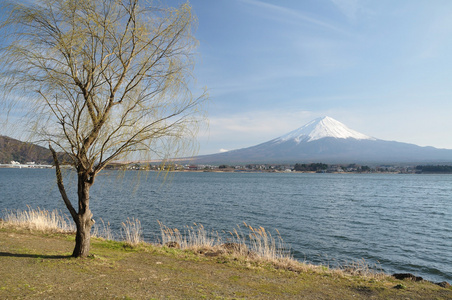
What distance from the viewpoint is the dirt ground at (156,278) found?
5586 mm

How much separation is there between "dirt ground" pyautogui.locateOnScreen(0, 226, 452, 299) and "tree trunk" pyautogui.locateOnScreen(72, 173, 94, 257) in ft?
0.85

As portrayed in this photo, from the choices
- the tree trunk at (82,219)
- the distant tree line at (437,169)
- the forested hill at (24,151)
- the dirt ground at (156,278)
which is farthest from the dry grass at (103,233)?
the distant tree line at (437,169)

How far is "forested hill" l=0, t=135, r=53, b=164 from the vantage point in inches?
265

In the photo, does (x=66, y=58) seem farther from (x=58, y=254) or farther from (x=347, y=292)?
(x=347, y=292)

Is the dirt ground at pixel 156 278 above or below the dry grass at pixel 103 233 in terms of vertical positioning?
above

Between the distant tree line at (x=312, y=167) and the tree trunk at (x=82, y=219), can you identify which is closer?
the tree trunk at (x=82, y=219)

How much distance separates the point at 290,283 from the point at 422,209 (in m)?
35.9

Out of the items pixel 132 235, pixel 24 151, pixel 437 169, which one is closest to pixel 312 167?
pixel 437 169

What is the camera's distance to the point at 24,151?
24.4 feet

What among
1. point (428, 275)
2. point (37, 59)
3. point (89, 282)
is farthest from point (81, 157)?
point (428, 275)

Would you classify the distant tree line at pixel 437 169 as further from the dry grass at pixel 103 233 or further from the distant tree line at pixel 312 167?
the dry grass at pixel 103 233

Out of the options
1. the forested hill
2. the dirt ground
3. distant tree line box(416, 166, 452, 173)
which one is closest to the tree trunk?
the dirt ground

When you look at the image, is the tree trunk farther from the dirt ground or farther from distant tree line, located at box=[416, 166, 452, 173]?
distant tree line, located at box=[416, 166, 452, 173]

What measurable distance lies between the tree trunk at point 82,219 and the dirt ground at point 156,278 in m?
0.26
